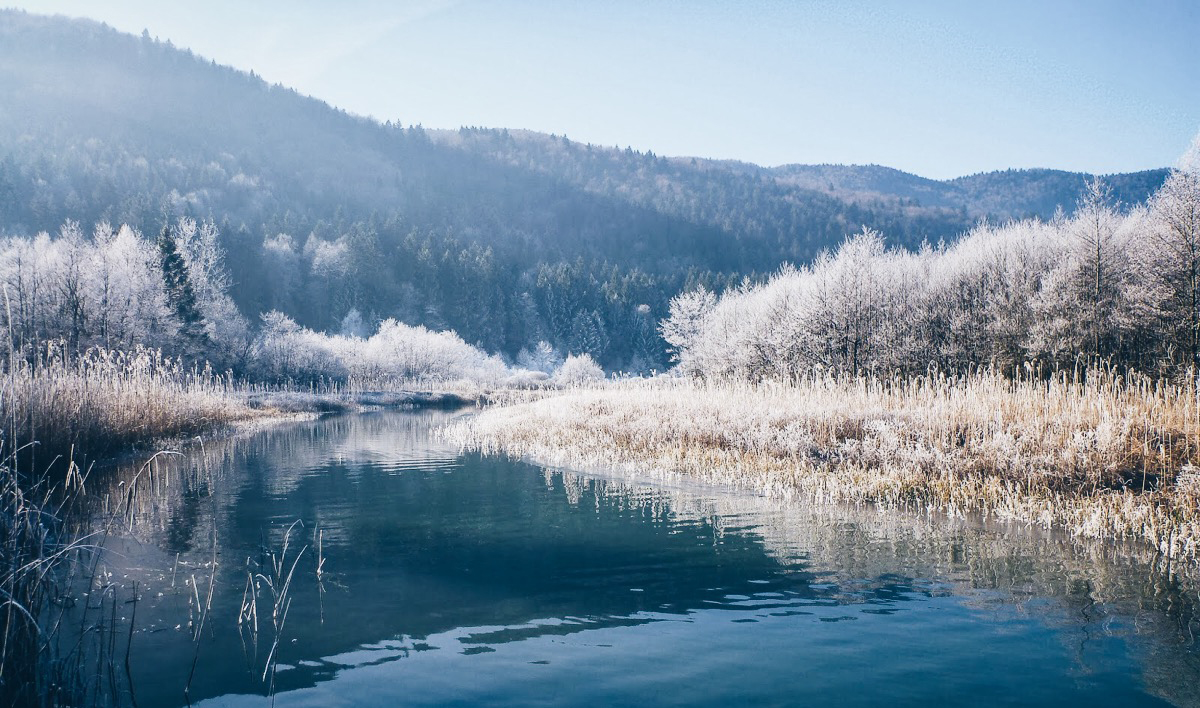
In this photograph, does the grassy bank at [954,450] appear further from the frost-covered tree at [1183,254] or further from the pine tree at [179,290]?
the pine tree at [179,290]

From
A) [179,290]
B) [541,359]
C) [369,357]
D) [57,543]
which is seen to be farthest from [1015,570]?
[541,359]

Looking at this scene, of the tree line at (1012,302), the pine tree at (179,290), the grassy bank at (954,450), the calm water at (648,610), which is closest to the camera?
the calm water at (648,610)

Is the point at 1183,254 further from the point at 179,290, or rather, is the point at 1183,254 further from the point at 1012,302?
the point at 179,290

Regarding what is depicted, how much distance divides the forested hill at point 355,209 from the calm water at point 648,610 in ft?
213

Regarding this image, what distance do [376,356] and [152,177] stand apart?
73.0 metres

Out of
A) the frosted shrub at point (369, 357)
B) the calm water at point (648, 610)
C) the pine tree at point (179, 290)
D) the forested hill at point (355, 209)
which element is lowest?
the frosted shrub at point (369, 357)

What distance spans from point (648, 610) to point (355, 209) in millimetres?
151215

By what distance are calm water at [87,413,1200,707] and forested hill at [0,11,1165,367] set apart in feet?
213

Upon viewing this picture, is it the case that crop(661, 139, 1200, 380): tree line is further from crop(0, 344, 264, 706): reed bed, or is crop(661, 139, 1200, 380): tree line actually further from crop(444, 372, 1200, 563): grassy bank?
crop(0, 344, 264, 706): reed bed

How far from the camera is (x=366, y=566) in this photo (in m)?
9.08

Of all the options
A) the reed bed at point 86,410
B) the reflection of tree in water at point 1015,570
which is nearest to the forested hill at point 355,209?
the reflection of tree in water at point 1015,570

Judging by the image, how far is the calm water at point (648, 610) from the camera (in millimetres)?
5570

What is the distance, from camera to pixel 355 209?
476ft

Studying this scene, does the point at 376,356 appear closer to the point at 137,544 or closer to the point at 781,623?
the point at 137,544
